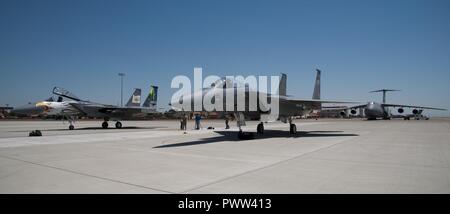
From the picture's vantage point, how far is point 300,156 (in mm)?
7895

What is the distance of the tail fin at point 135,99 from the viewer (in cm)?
2898

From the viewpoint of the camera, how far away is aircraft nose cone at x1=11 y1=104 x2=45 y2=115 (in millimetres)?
20766

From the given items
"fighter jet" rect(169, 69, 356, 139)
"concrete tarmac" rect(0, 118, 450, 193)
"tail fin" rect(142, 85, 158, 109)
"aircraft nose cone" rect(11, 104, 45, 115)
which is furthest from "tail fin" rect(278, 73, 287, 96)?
"aircraft nose cone" rect(11, 104, 45, 115)

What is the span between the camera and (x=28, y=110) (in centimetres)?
2098

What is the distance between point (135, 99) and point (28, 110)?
32.0 ft

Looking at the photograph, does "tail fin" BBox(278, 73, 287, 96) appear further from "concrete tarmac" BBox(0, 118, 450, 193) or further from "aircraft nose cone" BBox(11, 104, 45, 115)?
"aircraft nose cone" BBox(11, 104, 45, 115)

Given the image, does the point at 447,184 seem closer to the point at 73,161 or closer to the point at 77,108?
the point at 73,161

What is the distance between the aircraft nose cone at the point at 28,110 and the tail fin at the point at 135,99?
853 centimetres

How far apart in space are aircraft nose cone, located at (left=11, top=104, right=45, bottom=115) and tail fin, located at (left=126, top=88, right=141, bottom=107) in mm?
8528

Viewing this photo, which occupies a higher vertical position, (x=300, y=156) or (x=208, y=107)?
(x=208, y=107)

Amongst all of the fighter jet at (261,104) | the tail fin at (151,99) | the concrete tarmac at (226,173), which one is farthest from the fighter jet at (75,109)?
the concrete tarmac at (226,173)
